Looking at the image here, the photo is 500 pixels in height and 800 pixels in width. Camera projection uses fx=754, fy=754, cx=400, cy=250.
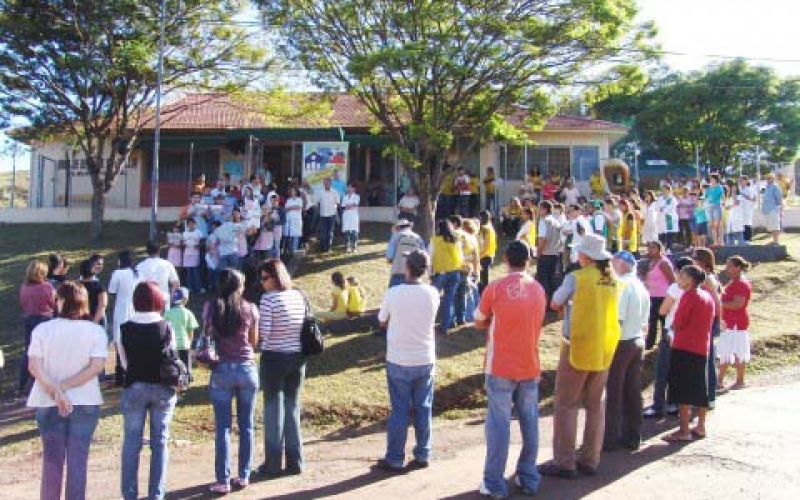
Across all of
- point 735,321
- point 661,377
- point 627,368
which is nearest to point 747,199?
point 735,321

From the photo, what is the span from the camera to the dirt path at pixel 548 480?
5883 mm

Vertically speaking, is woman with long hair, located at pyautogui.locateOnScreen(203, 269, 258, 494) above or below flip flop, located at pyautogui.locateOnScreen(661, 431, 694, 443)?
above

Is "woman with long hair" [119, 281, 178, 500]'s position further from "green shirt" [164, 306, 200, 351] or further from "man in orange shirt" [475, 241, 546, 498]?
"green shirt" [164, 306, 200, 351]

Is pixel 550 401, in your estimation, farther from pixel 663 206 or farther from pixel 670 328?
pixel 663 206

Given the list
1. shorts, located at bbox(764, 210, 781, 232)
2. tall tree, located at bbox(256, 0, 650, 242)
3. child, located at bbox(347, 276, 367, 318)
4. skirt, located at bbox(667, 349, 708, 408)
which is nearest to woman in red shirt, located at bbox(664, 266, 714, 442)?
skirt, located at bbox(667, 349, 708, 408)

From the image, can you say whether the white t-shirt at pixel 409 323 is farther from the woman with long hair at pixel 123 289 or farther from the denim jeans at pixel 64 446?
the woman with long hair at pixel 123 289

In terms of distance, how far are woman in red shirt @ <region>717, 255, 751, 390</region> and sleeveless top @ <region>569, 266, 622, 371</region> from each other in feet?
12.0

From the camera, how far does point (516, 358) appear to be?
5770mm

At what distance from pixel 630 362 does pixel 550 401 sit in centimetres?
267

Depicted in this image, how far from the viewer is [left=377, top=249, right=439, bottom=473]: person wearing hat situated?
6.32 metres

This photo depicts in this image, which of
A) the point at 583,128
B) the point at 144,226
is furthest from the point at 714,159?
the point at 144,226

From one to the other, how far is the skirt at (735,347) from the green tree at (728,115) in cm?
2741

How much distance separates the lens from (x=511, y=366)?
576cm

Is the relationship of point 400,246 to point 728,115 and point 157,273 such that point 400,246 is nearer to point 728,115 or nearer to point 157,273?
point 157,273
